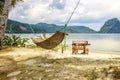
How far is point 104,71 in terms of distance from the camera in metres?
7.74

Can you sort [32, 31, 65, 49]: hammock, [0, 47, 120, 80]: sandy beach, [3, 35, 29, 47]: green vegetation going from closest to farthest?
[0, 47, 120, 80]: sandy beach
[32, 31, 65, 49]: hammock
[3, 35, 29, 47]: green vegetation

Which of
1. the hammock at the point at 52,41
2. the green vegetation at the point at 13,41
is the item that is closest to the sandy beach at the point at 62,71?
the hammock at the point at 52,41

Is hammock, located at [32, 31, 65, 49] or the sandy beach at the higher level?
hammock, located at [32, 31, 65, 49]

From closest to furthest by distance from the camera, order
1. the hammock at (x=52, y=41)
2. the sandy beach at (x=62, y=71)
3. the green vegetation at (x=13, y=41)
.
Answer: the sandy beach at (x=62, y=71)
the hammock at (x=52, y=41)
the green vegetation at (x=13, y=41)

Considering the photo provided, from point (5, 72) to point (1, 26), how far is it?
626cm

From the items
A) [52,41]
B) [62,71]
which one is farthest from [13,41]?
[62,71]

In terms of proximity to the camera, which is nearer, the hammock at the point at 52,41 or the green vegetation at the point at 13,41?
the hammock at the point at 52,41

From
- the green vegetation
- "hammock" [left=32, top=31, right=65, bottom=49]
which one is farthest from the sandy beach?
the green vegetation

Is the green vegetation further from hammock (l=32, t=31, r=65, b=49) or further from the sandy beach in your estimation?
the sandy beach

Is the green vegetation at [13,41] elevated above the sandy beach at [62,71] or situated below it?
above

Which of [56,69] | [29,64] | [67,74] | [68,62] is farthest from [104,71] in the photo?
[29,64]

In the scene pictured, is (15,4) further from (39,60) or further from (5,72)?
(5,72)

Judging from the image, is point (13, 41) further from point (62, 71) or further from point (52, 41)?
point (62, 71)

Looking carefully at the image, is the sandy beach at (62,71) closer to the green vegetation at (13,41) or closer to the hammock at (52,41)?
the hammock at (52,41)
